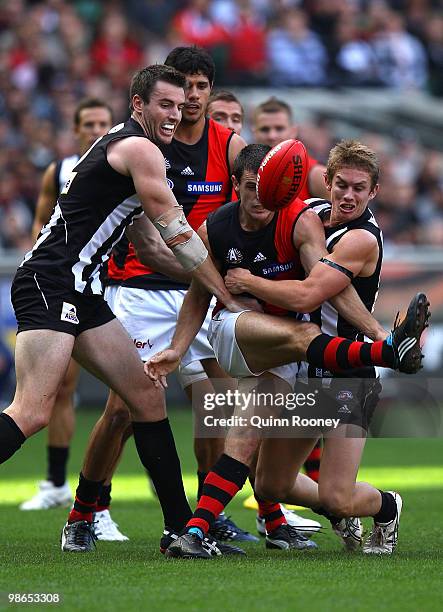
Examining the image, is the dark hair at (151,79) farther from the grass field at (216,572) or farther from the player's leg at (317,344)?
the grass field at (216,572)

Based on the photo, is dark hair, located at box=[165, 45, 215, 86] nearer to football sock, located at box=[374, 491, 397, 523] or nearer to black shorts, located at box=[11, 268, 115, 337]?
black shorts, located at box=[11, 268, 115, 337]

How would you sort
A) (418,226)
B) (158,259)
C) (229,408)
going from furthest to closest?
(418,226)
(229,408)
(158,259)

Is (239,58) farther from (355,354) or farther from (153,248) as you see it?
(355,354)

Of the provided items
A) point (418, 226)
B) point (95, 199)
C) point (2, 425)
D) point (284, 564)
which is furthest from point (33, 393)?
point (418, 226)

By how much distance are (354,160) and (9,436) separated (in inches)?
85.4

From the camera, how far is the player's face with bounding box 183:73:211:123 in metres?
7.26

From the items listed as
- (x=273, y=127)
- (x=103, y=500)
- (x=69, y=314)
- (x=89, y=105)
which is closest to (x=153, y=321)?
(x=103, y=500)

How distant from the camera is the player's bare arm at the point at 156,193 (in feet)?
19.2

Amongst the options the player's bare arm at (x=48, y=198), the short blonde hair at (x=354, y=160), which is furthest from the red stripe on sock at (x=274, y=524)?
the player's bare arm at (x=48, y=198)

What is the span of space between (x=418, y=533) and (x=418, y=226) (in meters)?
10.7

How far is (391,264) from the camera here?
48.7 ft

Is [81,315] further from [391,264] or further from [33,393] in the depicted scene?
[391,264]

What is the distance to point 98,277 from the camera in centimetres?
622

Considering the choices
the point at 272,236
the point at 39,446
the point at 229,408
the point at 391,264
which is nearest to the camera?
the point at 272,236
